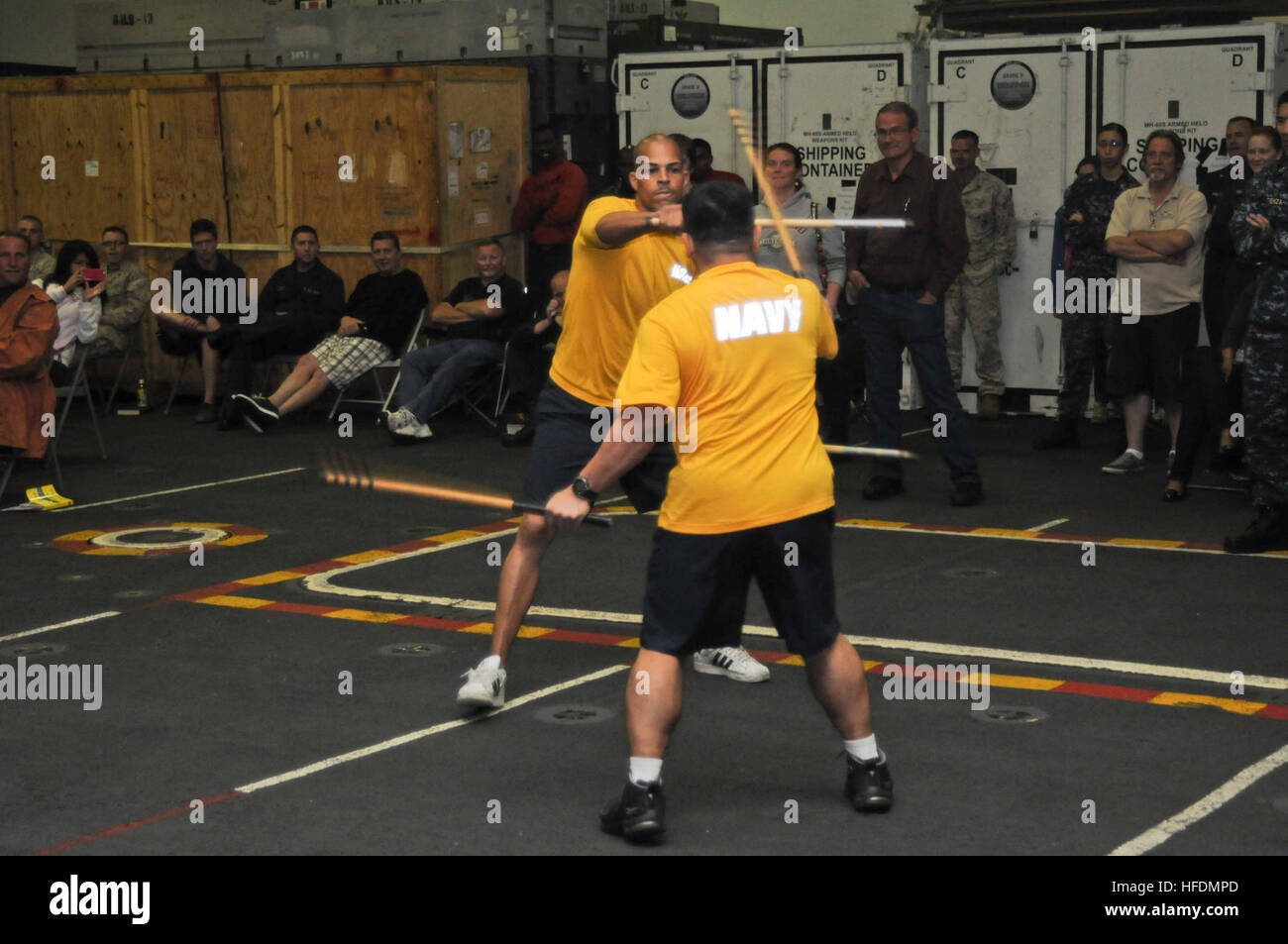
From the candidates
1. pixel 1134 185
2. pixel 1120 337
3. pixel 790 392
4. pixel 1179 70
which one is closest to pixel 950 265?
pixel 1120 337

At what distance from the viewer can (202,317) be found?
15969 millimetres

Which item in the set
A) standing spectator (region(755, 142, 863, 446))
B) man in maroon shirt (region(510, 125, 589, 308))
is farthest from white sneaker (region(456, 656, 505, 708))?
man in maroon shirt (region(510, 125, 589, 308))

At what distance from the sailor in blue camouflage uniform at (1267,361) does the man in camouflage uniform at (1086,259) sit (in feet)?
10.5

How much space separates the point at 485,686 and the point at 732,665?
1.07 m

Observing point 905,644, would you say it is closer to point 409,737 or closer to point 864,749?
point 864,749

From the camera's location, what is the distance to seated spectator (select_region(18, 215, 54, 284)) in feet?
52.6

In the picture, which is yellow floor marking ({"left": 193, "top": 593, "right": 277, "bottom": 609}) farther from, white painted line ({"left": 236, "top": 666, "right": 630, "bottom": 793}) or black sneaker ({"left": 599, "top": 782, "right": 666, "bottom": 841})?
black sneaker ({"left": 599, "top": 782, "right": 666, "bottom": 841})

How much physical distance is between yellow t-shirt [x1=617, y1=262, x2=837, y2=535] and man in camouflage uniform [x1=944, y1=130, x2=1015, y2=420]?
30.9ft

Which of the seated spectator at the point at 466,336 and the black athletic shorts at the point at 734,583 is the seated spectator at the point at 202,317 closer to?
the seated spectator at the point at 466,336

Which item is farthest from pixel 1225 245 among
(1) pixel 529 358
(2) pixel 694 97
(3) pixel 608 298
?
(3) pixel 608 298

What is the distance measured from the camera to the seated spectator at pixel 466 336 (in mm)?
14398

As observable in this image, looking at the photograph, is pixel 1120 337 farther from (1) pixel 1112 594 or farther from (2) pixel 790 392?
(2) pixel 790 392

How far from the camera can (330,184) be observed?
53.5 feet

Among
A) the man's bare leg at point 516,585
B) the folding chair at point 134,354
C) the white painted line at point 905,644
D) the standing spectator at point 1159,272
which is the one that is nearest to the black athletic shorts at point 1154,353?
the standing spectator at point 1159,272
